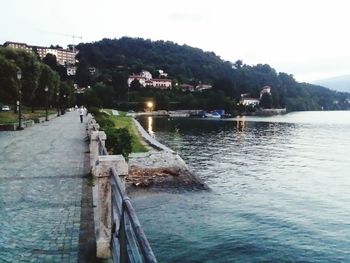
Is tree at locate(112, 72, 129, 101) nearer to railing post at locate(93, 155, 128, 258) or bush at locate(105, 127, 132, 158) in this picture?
bush at locate(105, 127, 132, 158)

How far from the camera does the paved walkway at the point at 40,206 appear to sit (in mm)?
7918

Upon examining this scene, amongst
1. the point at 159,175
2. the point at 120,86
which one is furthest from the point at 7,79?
the point at 120,86

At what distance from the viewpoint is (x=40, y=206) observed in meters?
11.0

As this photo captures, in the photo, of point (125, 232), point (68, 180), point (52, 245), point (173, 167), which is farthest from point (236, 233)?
point (173, 167)

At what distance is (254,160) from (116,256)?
33.9 metres

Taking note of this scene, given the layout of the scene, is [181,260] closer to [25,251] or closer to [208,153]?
[25,251]

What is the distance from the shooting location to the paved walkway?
7.92 metres

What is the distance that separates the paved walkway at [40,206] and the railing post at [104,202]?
1.76 feet

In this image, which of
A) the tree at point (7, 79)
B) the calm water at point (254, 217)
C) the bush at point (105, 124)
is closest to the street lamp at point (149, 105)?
the tree at point (7, 79)

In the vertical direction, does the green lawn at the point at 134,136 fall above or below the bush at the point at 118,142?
below

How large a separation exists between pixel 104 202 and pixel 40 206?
12.9ft

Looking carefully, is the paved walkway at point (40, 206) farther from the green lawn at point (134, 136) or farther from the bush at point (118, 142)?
the green lawn at point (134, 136)

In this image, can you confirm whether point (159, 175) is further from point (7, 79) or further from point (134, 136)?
point (7, 79)

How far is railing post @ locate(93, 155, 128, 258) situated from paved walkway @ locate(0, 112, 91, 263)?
0.54 m
